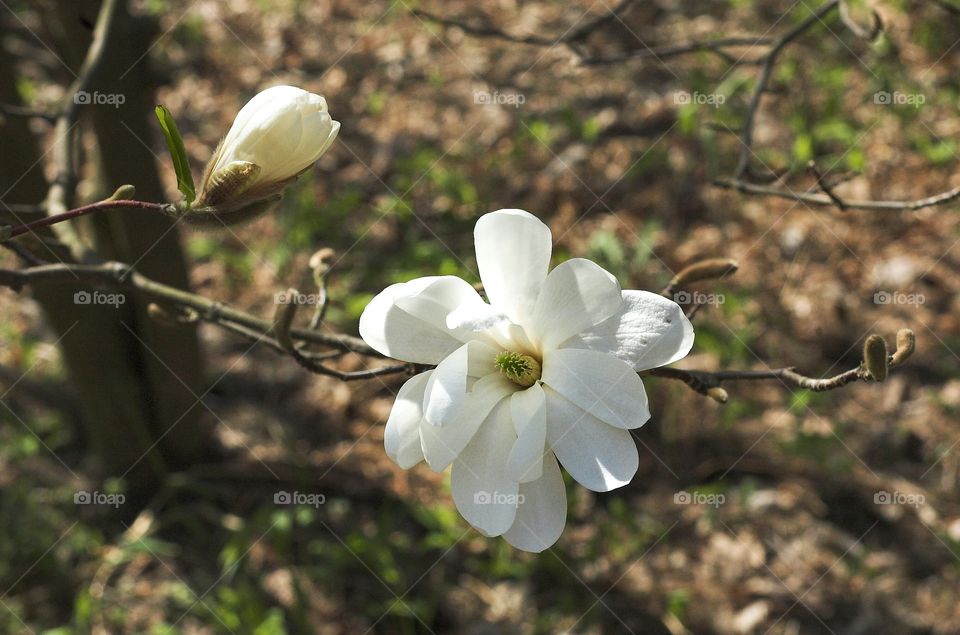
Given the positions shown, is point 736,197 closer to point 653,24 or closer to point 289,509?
point 653,24

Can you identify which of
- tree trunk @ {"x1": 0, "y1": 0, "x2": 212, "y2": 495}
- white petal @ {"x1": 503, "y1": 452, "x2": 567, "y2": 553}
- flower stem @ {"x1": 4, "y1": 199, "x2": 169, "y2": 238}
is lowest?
tree trunk @ {"x1": 0, "y1": 0, "x2": 212, "y2": 495}

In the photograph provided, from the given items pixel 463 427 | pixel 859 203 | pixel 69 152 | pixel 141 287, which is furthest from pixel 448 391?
pixel 69 152

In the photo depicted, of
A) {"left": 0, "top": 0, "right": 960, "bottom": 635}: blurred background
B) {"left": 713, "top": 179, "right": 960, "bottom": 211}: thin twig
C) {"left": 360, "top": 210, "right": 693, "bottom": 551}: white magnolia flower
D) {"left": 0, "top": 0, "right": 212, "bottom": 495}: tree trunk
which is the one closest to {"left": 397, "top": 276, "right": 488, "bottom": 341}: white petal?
{"left": 360, "top": 210, "right": 693, "bottom": 551}: white magnolia flower

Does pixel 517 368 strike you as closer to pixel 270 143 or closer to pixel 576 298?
pixel 576 298

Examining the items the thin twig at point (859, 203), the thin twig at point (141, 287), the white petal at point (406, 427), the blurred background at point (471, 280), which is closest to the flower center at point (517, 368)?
the white petal at point (406, 427)

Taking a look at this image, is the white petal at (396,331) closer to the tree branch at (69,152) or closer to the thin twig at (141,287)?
the thin twig at (141,287)

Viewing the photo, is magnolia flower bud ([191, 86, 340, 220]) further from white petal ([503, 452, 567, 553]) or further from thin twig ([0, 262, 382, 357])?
white petal ([503, 452, 567, 553])

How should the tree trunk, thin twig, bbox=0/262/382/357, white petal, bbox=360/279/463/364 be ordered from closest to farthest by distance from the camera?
white petal, bbox=360/279/463/364 < thin twig, bbox=0/262/382/357 < the tree trunk

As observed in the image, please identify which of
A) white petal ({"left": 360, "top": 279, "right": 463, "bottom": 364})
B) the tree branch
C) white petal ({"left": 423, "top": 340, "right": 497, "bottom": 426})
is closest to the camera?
white petal ({"left": 423, "top": 340, "right": 497, "bottom": 426})
